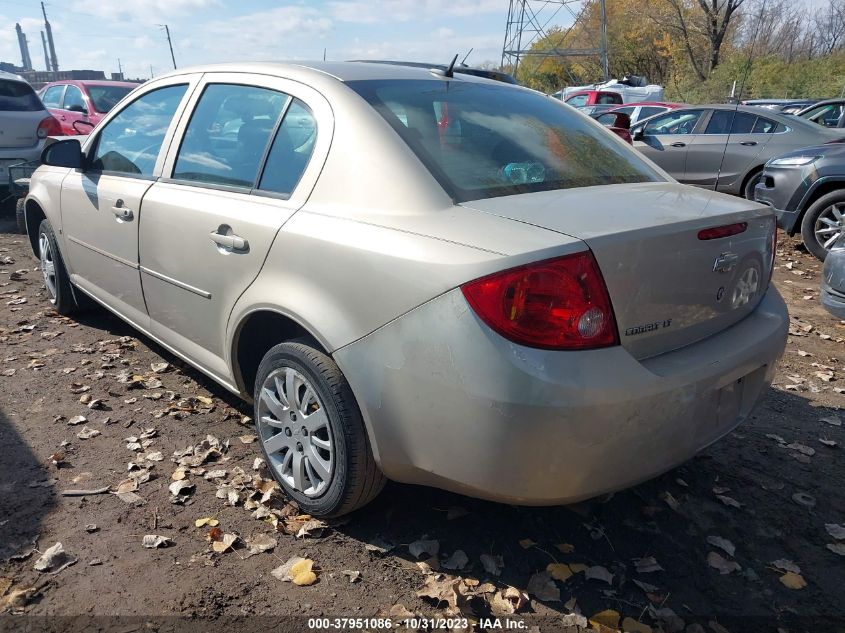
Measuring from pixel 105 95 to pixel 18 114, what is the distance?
3491 mm

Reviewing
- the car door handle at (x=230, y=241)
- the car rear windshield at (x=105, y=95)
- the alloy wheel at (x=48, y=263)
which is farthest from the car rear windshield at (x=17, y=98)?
the car door handle at (x=230, y=241)

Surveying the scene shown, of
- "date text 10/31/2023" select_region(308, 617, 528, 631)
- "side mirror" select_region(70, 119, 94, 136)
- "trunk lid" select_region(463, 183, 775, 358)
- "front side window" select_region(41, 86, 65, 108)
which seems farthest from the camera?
"front side window" select_region(41, 86, 65, 108)

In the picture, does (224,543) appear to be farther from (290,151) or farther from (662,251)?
(662,251)

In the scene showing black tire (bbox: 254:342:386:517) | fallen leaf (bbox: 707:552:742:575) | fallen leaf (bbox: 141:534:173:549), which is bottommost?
Result: fallen leaf (bbox: 141:534:173:549)

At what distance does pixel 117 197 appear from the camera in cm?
374

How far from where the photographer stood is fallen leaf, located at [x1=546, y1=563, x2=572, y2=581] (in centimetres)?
248

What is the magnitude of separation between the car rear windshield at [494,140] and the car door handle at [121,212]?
160 centimetres

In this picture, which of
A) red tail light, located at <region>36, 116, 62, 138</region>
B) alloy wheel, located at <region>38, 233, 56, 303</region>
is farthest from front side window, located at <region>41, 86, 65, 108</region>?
alloy wheel, located at <region>38, 233, 56, 303</region>

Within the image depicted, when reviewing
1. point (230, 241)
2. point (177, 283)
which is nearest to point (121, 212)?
point (177, 283)

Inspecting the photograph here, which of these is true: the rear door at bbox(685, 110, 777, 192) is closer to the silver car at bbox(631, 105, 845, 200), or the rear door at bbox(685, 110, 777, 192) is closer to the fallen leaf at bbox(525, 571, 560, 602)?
the silver car at bbox(631, 105, 845, 200)

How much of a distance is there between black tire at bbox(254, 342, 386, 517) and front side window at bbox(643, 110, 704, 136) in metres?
9.57

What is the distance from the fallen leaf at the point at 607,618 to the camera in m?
2.27

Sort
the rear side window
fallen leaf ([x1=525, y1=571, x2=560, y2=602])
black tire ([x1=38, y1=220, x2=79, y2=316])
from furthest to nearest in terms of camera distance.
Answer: black tire ([x1=38, y1=220, x2=79, y2=316]) < the rear side window < fallen leaf ([x1=525, y1=571, x2=560, y2=602])

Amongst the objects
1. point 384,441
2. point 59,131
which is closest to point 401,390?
point 384,441
